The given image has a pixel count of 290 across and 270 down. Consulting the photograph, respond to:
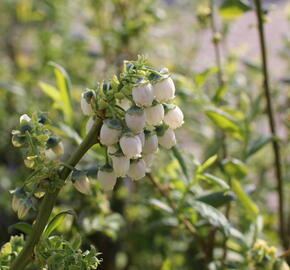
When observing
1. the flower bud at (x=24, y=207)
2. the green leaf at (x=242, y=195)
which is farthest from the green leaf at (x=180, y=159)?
the flower bud at (x=24, y=207)

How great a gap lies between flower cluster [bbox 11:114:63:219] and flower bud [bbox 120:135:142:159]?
14 centimetres

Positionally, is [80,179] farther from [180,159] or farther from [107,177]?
[180,159]

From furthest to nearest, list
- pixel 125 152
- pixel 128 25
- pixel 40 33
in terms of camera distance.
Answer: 1. pixel 40 33
2. pixel 128 25
3. pixel 125 152

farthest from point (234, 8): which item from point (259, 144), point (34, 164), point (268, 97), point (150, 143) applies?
point (34, 164)

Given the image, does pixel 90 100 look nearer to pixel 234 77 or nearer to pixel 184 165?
pixel 184 165

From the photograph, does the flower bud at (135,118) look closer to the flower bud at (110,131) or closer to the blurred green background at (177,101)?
the flower bud at (110,131)

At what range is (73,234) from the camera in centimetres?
161

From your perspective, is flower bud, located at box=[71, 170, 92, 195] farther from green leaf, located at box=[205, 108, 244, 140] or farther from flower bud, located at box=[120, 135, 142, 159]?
green leaf, located at box=[205, 108, 244, 140]

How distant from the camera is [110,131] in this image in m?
0.85

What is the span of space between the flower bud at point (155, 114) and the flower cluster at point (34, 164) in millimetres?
189

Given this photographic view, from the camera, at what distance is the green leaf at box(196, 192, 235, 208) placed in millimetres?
1266

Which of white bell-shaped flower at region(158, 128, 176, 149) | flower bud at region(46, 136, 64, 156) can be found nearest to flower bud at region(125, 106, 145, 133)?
white bell-shaped flower at region(158, 128, 176, 149)

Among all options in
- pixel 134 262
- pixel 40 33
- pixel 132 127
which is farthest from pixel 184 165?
pixel 40 33

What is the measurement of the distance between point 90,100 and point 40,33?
6.56 ft
